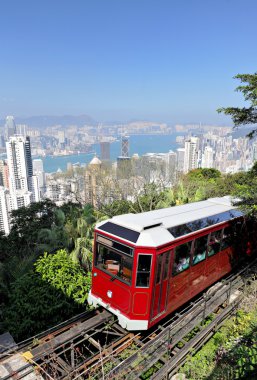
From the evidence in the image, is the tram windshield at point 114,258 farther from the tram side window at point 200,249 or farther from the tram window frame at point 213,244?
the tram window frame at point 213,244

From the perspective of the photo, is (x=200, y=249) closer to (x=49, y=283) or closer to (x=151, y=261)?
(x=151, y=261)

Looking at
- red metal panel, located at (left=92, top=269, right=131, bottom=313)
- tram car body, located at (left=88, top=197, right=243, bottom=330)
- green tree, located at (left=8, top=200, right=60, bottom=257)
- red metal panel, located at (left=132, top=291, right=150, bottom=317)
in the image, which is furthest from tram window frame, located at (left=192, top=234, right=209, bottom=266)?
green tree, located at (left=8, top=200, right=60, bottom=257)

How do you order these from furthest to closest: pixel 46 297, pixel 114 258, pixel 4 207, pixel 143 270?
pixel 4 207, pixel 46 297, pixel 114 258, pixel 143 270

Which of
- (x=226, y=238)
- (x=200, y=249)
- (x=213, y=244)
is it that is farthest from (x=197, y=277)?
(x=226, y=238)

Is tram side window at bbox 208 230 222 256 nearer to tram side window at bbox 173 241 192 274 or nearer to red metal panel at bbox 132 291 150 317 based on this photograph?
tram side window at bbox 173 241 192 274

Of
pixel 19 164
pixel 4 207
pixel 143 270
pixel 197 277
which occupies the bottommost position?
pixel 4 207

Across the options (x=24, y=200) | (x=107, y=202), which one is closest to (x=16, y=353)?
(x=107, y=202)

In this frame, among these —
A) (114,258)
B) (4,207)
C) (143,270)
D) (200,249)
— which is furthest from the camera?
(4,207)
